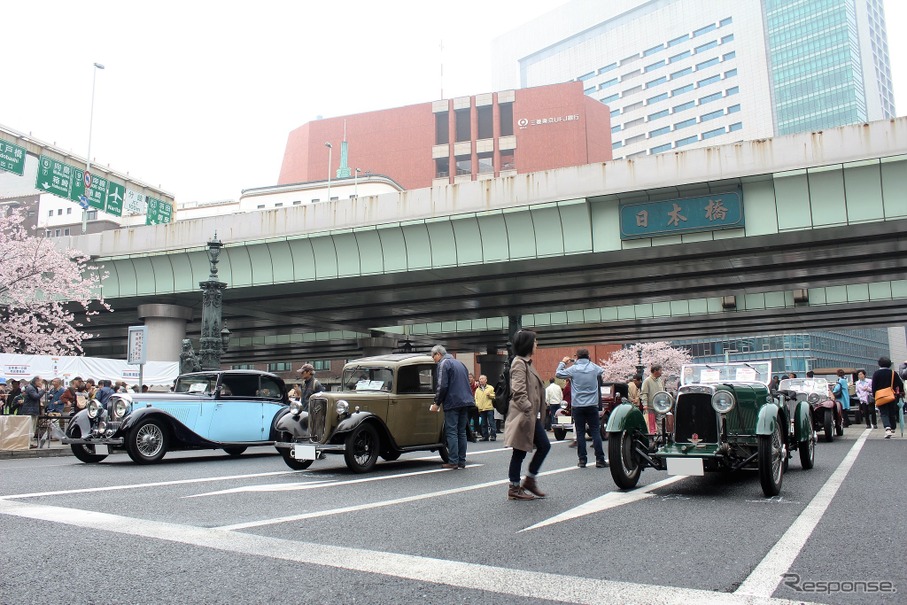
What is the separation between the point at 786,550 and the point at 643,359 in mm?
77780

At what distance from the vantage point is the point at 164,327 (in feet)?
97.8

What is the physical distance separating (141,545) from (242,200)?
7686 cm

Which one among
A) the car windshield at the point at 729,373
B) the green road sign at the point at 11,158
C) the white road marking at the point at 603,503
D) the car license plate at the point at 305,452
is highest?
the green road sign at the point at 11,158

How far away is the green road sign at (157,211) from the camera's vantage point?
4119 cm

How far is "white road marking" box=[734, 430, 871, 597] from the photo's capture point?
3878mm

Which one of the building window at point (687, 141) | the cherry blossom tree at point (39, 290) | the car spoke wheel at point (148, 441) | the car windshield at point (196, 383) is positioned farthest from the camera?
the building window at point (687, 141)

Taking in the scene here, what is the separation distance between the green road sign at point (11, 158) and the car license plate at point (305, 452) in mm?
26206

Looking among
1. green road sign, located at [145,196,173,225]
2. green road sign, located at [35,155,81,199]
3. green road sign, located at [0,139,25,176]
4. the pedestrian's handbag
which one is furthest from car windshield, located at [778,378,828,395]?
green road sign, located at [145,196,173,225]

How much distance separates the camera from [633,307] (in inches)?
1497

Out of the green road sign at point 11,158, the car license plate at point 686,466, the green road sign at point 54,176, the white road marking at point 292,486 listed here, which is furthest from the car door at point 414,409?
the green road sign at point 54,176

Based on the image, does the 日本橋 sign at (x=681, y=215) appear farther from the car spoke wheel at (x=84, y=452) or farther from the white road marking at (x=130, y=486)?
the car spoke wheel at (x=84, y=452)

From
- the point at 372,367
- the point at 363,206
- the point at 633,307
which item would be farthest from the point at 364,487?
the point at 633,307

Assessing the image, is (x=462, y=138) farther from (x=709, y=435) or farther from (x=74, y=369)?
(x=709, y=435)

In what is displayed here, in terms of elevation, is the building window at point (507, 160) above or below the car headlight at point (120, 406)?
above
